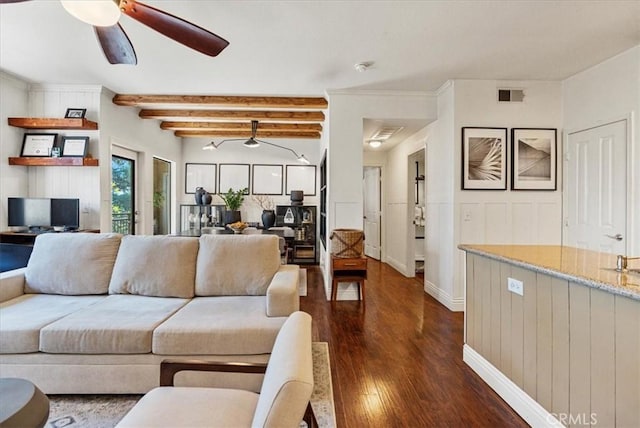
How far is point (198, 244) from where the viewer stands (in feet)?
8.79

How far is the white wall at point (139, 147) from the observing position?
4191mm

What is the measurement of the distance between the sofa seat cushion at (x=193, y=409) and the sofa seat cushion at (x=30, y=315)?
1.22 meters

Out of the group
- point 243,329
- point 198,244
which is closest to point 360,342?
point 243,329

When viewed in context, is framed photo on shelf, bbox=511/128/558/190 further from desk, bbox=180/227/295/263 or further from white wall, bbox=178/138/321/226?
white wall, bbox=178/138/321/226

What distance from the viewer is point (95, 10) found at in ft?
5.25

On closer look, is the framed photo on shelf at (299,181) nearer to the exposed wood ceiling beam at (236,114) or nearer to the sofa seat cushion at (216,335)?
the exposed wood ceiling beam at (236,114)

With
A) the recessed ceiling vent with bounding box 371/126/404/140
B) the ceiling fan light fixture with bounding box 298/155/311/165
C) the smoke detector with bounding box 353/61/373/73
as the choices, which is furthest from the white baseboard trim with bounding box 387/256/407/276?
the smoke detector with bounding box 353/61/373/73

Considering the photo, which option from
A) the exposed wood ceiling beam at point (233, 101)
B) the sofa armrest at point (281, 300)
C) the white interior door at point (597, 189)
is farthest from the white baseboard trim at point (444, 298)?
the exposed wood ceiling beam at point (233, 101)

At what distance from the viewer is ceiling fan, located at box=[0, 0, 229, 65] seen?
160 cm

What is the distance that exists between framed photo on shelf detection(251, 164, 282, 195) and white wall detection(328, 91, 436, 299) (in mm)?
2905

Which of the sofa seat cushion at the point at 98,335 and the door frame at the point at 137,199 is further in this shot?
the door frame at the point at 137,199

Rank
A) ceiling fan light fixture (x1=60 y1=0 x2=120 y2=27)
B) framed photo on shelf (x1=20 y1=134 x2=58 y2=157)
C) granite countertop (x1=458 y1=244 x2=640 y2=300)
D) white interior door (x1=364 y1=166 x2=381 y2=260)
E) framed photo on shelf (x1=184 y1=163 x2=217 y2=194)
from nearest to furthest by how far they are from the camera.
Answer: granite countertop (x1=458 y1=244 x2=640 y2=300) → ceiling fan light fixture (x1=60 y1=0 x2=120 y2=27) → framed photo on shelf (x1=20 y1=134 x2=58 y2=157) → framed photo on shelf (x1=184 y1=163 x2=217 y2=194) → white interior door (x1=364 y1=166 x2=381 y2=260)

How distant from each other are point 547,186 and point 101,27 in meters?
4.46

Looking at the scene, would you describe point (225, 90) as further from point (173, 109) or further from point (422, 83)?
point (422, 83)
